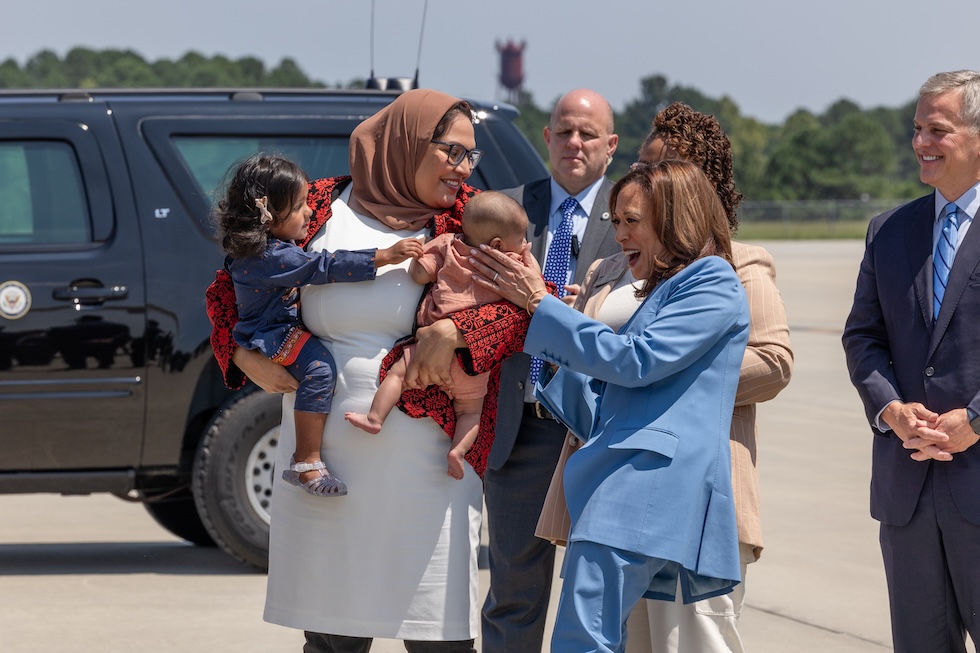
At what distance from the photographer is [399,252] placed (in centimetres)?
352

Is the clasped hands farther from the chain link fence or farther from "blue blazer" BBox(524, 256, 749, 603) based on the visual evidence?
the chain link fence

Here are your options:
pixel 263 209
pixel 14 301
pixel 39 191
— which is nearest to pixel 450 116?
pixel 263 209

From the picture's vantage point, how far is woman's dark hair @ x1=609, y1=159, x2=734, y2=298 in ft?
10.8

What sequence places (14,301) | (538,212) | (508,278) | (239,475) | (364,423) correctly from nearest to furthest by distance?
(508,278) → (364,423) → (538,212) → (14,301) → (239,475)

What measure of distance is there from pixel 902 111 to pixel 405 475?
523 ft

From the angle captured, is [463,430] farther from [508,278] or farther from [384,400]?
[508,278]

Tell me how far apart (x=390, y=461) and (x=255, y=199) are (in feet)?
2.67

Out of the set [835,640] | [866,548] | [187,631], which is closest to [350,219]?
[187,631]

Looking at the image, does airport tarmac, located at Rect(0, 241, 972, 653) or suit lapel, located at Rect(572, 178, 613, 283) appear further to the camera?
airport tarmac, located at Rect(0, 241, 972, 653)

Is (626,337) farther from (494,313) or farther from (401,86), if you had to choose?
(401,86)

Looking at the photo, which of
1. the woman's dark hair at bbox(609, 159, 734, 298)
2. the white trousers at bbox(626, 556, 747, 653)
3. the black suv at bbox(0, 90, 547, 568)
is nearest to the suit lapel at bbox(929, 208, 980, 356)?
the woman's dark hair at bbox(609, 159, 734, 298)

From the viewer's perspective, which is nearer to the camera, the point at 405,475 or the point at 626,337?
the point at 626,337

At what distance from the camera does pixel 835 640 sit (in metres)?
5.48

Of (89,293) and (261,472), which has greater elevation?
(89,293)
